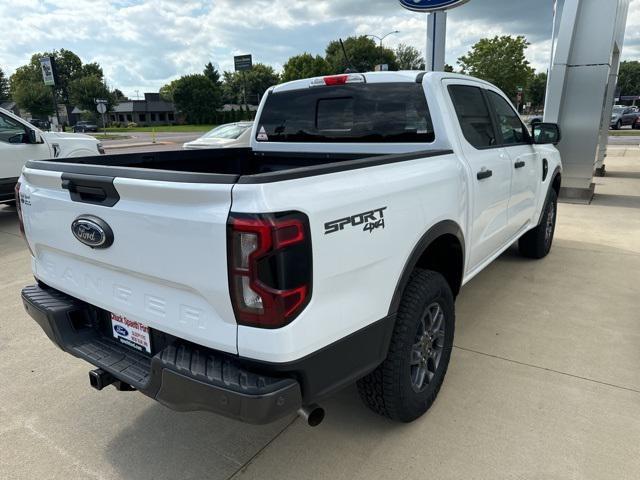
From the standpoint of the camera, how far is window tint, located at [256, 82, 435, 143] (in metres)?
3.14

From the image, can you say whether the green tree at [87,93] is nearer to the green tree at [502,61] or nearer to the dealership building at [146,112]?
the dealership building at [146,112]

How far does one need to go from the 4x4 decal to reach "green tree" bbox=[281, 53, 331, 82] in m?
71.4

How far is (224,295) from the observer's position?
1.72 meters

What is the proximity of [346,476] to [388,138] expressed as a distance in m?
2.10

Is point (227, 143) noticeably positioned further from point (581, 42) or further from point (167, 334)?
point (167, 334)

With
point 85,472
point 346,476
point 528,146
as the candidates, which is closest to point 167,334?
point 85,472

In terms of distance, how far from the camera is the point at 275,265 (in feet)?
5.48

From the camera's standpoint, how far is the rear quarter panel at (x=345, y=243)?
1708 millimetres

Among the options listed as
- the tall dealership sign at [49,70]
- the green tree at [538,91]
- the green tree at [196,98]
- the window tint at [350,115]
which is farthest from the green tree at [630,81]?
the window tint at [350,115]

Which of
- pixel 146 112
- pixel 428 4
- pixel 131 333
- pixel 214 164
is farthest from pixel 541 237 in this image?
pixel 146 112

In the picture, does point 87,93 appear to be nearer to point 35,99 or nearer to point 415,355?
point 35,99

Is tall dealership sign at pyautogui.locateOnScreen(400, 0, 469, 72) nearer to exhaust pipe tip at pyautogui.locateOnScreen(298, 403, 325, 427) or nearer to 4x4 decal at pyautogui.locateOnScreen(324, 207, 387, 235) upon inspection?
4x4 decal at pyautogui.locateOnScreen(324, 207, 387, 235)

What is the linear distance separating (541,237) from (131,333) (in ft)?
14.7

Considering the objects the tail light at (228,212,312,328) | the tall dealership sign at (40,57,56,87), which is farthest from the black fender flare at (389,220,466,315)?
the tall dealership sign at (40,57,56,87)
